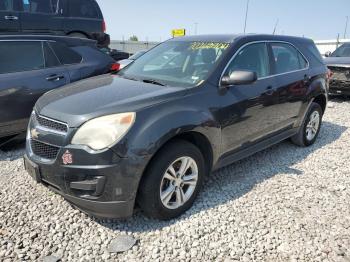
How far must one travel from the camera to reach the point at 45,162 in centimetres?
293

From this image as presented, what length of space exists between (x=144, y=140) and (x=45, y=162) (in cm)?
89

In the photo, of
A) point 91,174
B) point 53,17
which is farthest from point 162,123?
point 53,17

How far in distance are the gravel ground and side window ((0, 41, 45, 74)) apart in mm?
1420

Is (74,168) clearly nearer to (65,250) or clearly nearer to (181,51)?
(65,250)

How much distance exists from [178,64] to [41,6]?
6.47m

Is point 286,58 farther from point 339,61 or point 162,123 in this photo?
point 339,61

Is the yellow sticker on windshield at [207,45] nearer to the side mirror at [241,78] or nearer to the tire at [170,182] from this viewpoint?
the side mirror at [241,78]

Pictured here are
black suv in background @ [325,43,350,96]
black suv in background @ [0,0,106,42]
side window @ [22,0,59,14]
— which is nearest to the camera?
black suv in background @ [0,0,106,42]

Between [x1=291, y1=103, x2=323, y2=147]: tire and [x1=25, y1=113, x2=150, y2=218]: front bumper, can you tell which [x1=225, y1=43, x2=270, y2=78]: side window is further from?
[x1=25, y1=113, x2=150, y2=218]: front bumper

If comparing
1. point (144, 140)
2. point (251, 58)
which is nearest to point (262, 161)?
point (251, 58)

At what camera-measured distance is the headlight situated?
2.72 m

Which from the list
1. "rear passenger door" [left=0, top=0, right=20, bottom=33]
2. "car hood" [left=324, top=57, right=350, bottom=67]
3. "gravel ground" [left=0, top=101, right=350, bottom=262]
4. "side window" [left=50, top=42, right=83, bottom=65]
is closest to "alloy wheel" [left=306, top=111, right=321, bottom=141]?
"gravel ground" [left=0, top=101, right=350, bottom=262]

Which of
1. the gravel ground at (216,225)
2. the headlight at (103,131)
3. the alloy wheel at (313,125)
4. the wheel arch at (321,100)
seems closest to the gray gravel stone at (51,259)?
the gravel ground at (216,225)

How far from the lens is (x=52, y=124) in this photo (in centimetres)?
300
